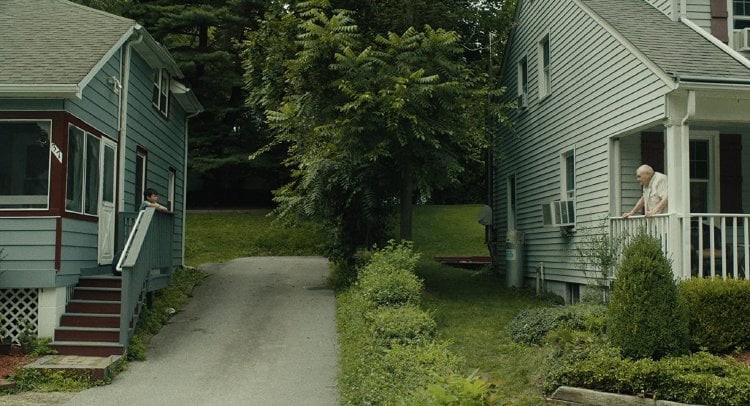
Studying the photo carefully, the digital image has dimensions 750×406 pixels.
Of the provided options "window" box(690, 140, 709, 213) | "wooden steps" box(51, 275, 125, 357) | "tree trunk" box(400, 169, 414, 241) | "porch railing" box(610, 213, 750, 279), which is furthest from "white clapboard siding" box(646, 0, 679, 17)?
"wooden steps" box(51, 275, 125, 357)

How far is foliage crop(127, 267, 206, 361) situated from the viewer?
1013 centimetres

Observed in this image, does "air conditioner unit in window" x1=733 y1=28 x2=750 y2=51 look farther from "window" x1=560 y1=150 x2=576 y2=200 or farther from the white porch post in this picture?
"window" x1=560 y1=150 x2=576 y2=200

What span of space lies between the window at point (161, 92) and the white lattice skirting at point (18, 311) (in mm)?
6257

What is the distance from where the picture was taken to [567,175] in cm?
1410

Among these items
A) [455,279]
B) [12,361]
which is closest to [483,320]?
[455,279]

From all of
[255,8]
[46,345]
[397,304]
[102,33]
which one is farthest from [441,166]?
[255,8]

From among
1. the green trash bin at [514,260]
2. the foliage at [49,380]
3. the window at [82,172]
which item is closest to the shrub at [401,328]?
the foliage at [49,380]

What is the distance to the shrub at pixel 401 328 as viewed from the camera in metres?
8.19

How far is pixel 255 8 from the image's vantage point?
92.6ft

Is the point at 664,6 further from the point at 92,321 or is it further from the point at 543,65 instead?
the point at 92,321

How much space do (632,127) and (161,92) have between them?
404 inches

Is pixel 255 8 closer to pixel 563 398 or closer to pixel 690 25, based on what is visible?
pixel 690 25

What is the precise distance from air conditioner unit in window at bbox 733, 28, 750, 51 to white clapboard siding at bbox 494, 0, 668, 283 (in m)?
2.09

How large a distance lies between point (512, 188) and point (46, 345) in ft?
39.7
